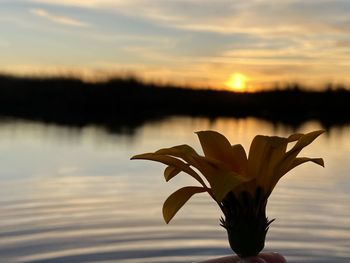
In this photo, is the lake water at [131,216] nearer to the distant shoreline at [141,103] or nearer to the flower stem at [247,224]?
the flower stem at [247,224]

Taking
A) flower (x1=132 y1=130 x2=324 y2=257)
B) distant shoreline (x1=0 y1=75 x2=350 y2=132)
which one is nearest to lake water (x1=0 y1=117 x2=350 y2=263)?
flower (x1=132 y1=130 x2=324 y2=257)

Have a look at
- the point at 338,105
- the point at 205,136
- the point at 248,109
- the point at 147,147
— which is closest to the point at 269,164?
the point at 205,136

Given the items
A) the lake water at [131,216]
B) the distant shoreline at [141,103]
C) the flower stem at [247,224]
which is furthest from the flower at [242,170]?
the distant shoreline at [141,103]

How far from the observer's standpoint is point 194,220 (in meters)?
Result: 7.23

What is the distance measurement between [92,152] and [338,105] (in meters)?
29.8

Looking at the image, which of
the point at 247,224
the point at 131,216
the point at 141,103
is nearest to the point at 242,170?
the point at 247,224

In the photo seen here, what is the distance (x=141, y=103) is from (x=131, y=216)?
40046 mm

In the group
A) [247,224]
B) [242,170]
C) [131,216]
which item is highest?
[242,170]

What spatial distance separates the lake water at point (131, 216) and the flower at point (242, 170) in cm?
361

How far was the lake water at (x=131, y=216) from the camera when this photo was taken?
5953 millimetres

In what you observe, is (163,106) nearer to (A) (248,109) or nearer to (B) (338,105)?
(A) (248,109)

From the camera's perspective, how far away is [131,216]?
24.5 feet

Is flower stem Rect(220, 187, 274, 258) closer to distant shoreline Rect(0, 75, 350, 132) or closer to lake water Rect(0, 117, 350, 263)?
lake water Rect(0, 117, 350, 263)

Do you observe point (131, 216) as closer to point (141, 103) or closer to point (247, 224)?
point (247, 224)
